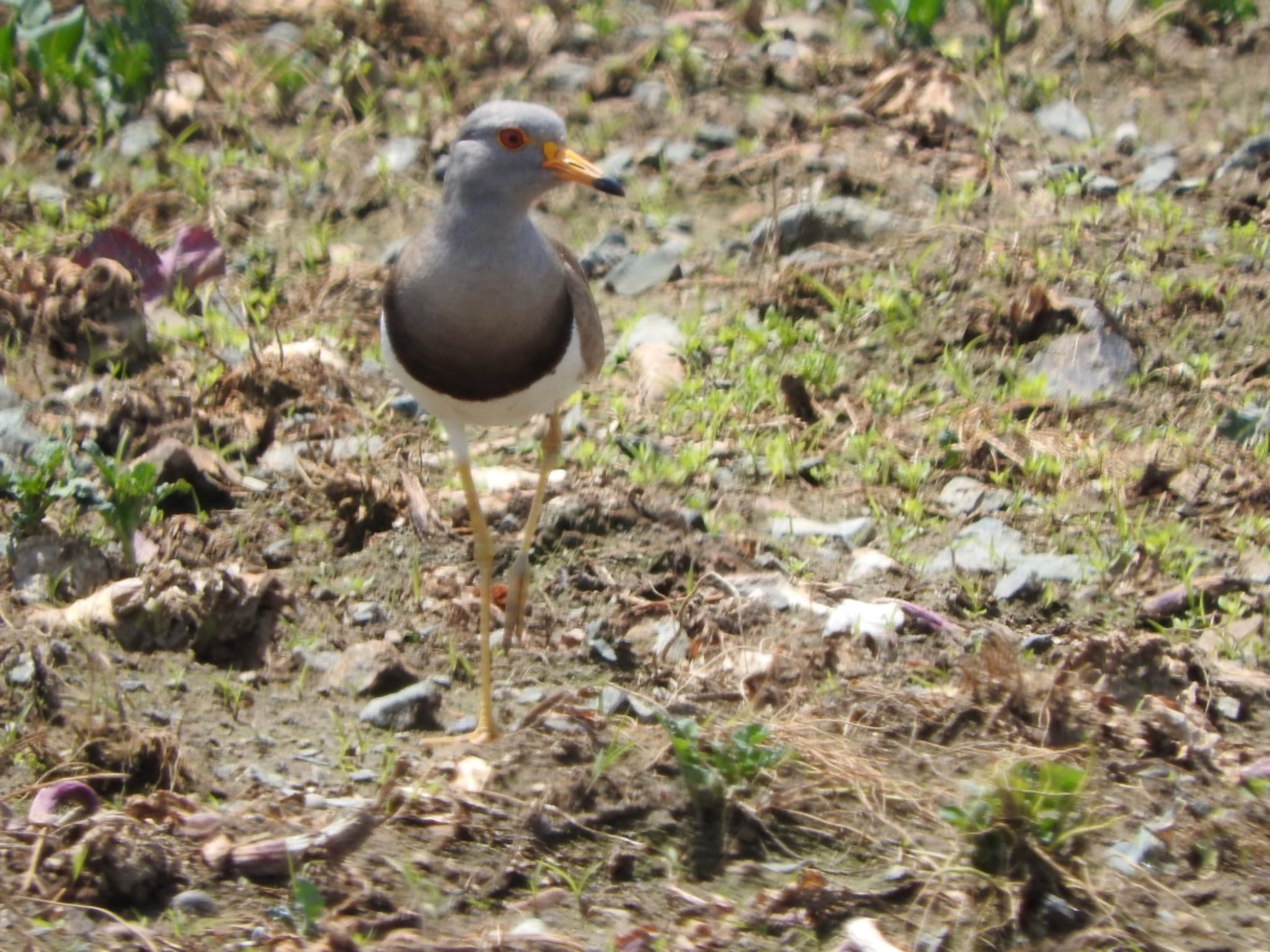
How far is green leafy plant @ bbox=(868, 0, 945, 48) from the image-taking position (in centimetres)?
815

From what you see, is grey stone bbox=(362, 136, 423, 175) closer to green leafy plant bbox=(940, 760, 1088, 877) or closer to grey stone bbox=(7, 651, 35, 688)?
grey stone bbox=(7, 651, 35, 688)

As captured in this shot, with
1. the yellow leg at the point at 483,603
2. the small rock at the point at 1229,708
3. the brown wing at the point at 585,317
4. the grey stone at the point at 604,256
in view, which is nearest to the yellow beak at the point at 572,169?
the brown wing at the point at 585,317

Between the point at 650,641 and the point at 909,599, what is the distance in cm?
86

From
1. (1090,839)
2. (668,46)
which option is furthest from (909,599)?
(668,46)

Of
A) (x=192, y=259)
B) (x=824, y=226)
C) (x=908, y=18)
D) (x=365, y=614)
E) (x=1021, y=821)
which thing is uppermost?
(x=908, y=18)

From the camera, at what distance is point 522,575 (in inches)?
204

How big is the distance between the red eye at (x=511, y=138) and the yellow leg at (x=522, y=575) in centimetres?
108

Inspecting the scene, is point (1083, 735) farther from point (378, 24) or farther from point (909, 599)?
point (378, 24)

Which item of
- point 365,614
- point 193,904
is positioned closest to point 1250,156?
point 365,614

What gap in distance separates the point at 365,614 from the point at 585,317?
1215 mm

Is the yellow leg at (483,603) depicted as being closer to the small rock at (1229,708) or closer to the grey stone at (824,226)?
the small rock at (1229,708)

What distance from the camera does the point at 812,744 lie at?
433 cm

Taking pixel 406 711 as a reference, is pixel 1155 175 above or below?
above

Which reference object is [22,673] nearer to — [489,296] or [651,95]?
[489,296]
